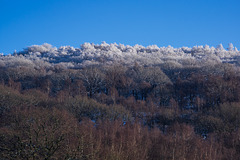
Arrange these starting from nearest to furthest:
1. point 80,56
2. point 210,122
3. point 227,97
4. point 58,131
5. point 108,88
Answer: point 58,131, point 210,122, point 227,97, point 108,88, point 80,56

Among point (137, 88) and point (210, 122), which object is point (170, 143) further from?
point (137, 88)

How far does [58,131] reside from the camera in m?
26.5

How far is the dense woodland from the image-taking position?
68.9 ft

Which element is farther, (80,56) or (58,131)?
(80,56)

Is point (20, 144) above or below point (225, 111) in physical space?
below

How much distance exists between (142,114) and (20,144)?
4396cm

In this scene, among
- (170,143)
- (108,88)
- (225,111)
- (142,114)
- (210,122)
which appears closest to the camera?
(170,143)

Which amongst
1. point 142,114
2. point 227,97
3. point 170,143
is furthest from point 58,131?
point 227,97

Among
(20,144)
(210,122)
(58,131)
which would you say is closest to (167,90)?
(210,122)

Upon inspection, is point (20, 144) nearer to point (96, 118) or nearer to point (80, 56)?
point (96, 118)

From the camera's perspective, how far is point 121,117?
2125 inches

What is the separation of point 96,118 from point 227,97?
35750 mm

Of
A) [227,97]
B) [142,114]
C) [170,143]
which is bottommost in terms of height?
[170,143]

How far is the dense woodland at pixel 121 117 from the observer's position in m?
21.0
